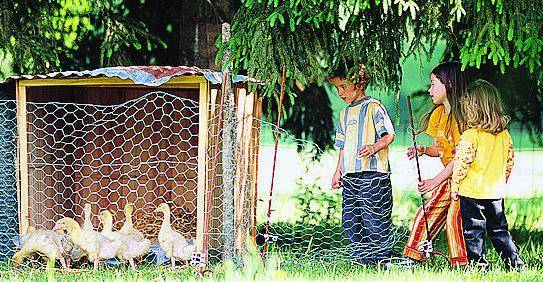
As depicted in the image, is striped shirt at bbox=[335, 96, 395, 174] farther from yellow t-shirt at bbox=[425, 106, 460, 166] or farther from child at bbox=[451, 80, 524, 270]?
child at bbox=[451, 80, 524, 270]

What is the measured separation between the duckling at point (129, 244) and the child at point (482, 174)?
1.99 metres

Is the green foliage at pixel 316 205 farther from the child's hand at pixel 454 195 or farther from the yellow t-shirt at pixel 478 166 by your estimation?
the yellow t-shirt at pixel 478 166

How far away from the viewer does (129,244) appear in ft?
19.2

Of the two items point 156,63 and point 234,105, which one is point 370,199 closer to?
point 234,105

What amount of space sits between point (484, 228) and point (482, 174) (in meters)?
0.35

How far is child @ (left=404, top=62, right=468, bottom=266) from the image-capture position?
6023mm

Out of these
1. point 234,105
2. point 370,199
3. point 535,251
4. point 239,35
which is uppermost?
point 239,35

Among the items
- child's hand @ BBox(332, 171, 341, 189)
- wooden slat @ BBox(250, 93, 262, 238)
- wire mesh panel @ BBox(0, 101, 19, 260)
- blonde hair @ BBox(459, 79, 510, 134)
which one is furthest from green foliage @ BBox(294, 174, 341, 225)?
wire mesh panel @ BBox(0, 101, 19, 260)

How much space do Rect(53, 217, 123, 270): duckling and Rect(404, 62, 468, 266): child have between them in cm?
190

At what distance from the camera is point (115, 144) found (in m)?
7.77

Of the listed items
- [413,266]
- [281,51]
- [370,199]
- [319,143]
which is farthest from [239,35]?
[319,143]

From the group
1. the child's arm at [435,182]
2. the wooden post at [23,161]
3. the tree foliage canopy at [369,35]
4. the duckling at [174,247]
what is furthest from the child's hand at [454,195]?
the wooden post at [23,161]

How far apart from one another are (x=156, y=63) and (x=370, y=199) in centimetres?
297

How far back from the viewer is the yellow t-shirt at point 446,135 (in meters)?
6.16
